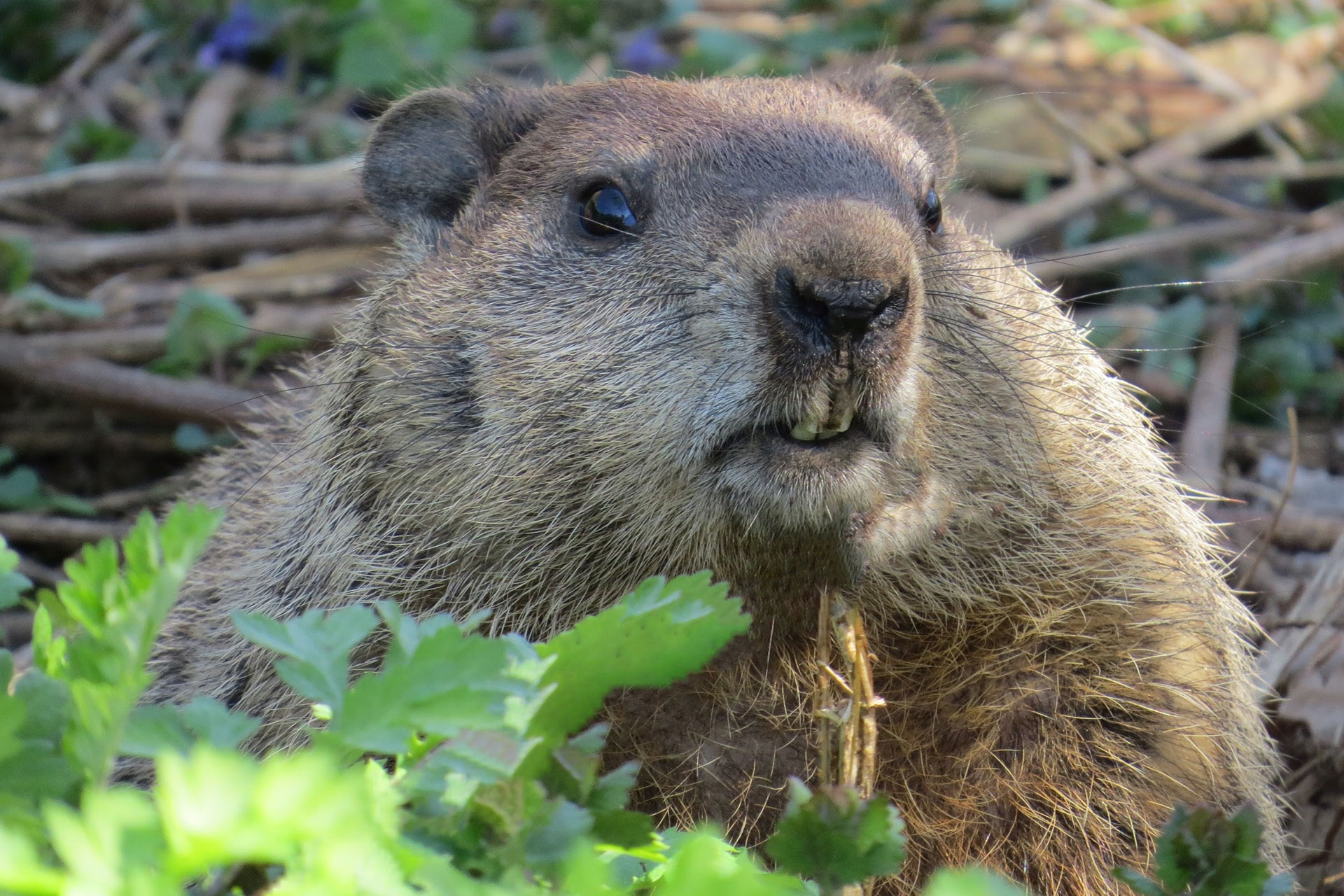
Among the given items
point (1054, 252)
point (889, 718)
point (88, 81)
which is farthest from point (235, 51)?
point (889, 718)

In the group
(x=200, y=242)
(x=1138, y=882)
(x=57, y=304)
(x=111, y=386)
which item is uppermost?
(x=1138, y=882)

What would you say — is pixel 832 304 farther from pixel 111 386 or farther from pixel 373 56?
pixel 373 56

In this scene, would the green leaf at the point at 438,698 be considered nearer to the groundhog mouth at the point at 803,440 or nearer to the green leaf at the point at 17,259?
the groundhog mouth at the point at 803,440

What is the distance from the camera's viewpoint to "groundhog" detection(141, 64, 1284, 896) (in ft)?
8.79

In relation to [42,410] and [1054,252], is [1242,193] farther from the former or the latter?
[42,410]

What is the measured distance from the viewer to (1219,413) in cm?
525

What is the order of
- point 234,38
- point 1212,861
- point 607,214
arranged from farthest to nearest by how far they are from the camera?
1. point 234,38
2. point 607,214
3. point 1212,861

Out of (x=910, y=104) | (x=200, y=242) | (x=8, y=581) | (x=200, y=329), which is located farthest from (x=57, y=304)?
(x=8, y=581)

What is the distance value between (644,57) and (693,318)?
4.31m

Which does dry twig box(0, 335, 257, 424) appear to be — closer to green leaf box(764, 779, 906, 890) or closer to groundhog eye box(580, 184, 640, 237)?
groundhog eye box(580, 184, 640, 237)

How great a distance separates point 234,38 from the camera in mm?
6977

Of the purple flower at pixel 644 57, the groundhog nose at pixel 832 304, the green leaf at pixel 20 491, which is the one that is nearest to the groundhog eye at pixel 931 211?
the groundhog nose at pixel 832 304

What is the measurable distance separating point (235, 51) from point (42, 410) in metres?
2.48

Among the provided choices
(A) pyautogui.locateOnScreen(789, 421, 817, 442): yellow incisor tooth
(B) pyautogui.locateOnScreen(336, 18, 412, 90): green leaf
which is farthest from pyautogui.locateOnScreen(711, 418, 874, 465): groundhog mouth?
(B) pyautogui.locateOnScreen(336, 18, 412, 90): green leaf
